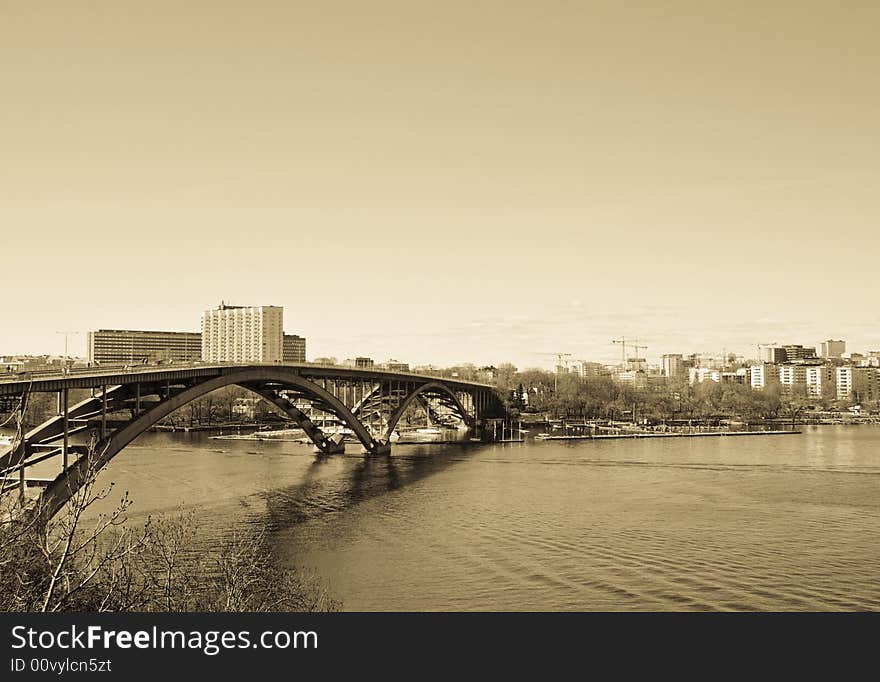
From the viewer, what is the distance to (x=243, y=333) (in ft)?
474

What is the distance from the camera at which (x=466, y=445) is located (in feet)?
259

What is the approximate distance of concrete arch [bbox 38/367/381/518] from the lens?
88.1 ft

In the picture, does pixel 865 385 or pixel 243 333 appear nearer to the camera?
pixel 243 333

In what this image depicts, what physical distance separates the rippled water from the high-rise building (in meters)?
89.1

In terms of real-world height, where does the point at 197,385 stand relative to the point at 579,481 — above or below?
above

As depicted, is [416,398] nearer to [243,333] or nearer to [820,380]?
[243,333]

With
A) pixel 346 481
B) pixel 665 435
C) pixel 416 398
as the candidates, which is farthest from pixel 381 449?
pixel 665 435

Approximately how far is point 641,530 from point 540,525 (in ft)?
13.2

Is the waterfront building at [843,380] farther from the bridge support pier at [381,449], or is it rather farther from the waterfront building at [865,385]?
the bridge support pier at [381,449]

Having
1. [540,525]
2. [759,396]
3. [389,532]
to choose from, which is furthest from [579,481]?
[759,396]

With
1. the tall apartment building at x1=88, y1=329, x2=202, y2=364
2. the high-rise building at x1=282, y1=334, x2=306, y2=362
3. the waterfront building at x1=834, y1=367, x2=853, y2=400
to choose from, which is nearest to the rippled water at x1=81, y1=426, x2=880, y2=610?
the tall apartment building at x1=88, y1=329, x2=202, y2=364

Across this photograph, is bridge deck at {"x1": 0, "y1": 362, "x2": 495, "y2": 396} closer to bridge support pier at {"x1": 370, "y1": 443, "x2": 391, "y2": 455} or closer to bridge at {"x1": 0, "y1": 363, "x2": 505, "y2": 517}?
bridge at {"x1": 0, "y1": 363, "x2": 505, "y2": 517}

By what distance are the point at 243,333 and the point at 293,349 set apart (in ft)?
51.3

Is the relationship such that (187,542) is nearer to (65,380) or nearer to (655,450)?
(65,380)
